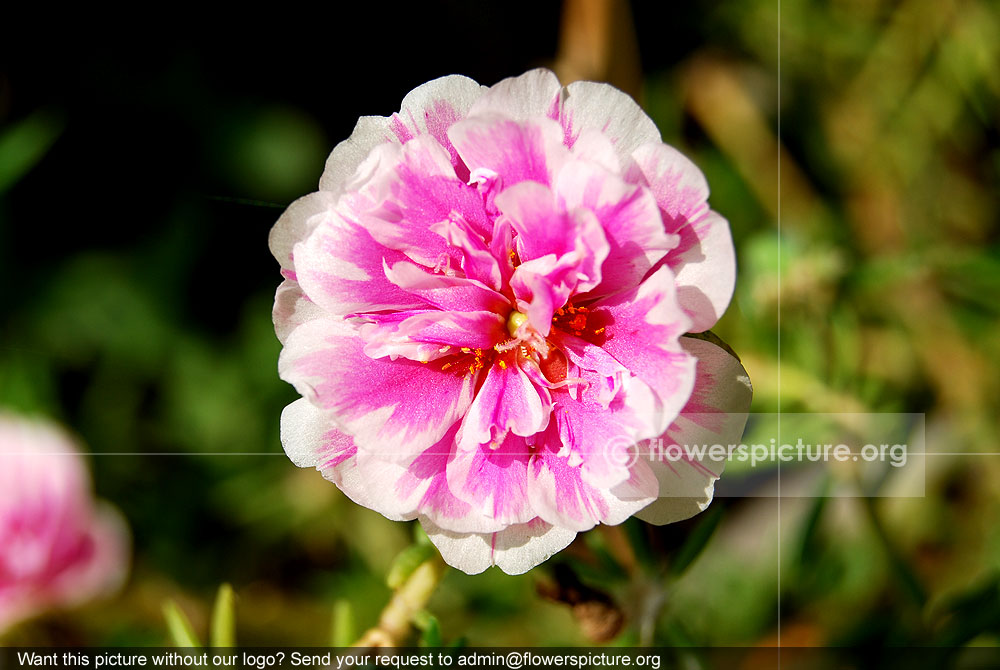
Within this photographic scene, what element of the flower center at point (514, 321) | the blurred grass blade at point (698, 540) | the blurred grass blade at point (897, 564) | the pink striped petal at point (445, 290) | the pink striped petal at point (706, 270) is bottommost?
the blurred grass blade at point (897, 564)

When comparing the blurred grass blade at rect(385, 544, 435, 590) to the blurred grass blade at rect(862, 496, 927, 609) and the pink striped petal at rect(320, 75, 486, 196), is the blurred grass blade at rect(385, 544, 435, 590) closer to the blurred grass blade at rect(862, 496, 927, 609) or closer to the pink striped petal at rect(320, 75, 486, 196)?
the pink striped petal at rect(320, 75, 486, 196)

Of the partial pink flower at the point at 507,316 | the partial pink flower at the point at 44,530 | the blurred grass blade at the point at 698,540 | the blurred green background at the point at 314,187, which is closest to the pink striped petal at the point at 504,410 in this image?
the partial pink flower at the point at 507,316

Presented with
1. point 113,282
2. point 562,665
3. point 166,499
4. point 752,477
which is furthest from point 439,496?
point 113,282

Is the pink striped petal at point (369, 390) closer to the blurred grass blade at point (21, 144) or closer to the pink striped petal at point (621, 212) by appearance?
the pink striped petal at point (621, 212)

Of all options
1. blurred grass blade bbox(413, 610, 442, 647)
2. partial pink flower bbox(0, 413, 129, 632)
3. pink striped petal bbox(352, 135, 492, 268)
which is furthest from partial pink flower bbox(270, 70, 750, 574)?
partial pink flower bbox(0, 413, 129, 632)

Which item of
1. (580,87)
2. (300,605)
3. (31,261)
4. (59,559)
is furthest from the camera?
(31,261)

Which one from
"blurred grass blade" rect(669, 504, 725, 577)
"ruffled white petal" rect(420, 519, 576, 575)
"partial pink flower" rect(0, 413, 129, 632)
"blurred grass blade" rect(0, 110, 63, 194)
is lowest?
"partial pink flower" rect(0, 413, 129, 632)

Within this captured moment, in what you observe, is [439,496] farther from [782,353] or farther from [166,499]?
[166,499]
